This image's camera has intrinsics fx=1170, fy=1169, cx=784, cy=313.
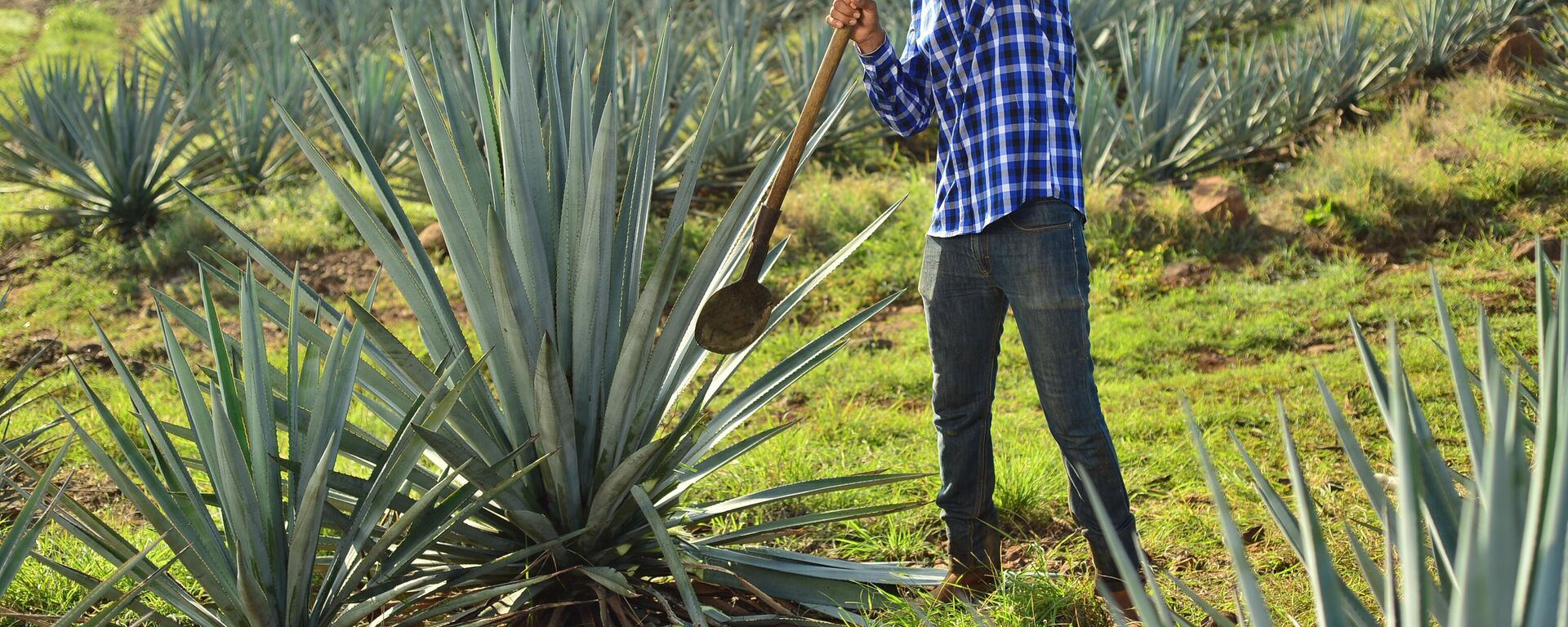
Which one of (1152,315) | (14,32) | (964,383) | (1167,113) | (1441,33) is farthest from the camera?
(14,32)

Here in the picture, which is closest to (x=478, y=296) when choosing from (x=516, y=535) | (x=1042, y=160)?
(x=516, y=535)

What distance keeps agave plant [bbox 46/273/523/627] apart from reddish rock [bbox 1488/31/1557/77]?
752cm

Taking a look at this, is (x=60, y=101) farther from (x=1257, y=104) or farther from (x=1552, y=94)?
(x=1552, y=94)

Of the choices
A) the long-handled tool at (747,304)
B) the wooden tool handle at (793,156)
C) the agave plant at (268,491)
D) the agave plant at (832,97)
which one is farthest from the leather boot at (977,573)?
the agave plant at (832,97)

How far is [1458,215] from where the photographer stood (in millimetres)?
5559

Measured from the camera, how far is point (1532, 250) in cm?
503

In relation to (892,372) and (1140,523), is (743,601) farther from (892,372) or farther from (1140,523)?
(892,372)

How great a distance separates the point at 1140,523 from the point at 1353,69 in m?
5.44

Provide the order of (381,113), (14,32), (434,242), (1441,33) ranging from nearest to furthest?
(434,242), (381,113), (1441,33), (14,32)

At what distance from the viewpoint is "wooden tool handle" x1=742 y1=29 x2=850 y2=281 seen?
2488 millimetres

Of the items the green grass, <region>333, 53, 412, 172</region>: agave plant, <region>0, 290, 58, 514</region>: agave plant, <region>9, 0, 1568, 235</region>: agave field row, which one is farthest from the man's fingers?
the green grass

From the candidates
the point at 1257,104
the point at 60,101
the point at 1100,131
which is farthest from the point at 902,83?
the point at 60,101

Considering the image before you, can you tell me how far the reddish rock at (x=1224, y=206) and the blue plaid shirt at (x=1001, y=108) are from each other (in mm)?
3298

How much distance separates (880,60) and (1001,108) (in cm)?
38
